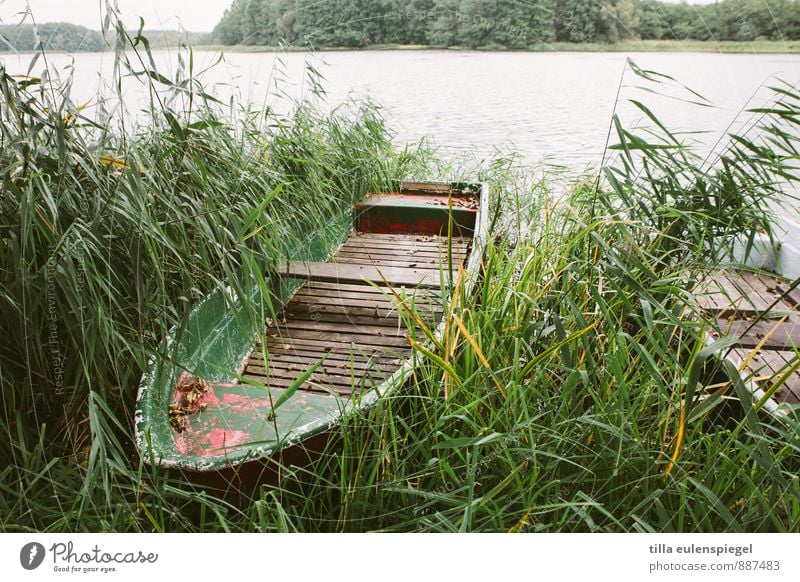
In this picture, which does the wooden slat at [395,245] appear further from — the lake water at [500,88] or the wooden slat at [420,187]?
the lake water at [500,88]

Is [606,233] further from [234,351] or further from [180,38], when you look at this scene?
[180,38]

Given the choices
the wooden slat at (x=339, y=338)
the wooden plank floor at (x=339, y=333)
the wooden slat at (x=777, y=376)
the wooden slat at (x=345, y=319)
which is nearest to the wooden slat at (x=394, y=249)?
the wooden plank floor at (x=339, y=333)

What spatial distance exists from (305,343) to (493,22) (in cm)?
163

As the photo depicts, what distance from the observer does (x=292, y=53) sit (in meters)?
2.91

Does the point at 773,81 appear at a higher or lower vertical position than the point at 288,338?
higher

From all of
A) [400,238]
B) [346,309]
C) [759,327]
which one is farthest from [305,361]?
[759,327]

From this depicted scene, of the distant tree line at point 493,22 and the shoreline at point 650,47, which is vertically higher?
the distant tree line at point 493,22

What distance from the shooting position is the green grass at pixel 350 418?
4.20 ft

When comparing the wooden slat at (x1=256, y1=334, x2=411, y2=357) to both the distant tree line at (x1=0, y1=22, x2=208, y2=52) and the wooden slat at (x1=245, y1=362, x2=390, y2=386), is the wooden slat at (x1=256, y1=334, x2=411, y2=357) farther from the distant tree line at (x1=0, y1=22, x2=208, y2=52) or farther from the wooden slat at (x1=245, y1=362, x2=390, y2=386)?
the distant tree line at (x1=0, y1=22, x2=208, y2=52)

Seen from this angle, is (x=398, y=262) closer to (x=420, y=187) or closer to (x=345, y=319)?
(x=345, y=319)

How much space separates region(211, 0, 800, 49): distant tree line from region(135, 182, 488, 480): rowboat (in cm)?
83
